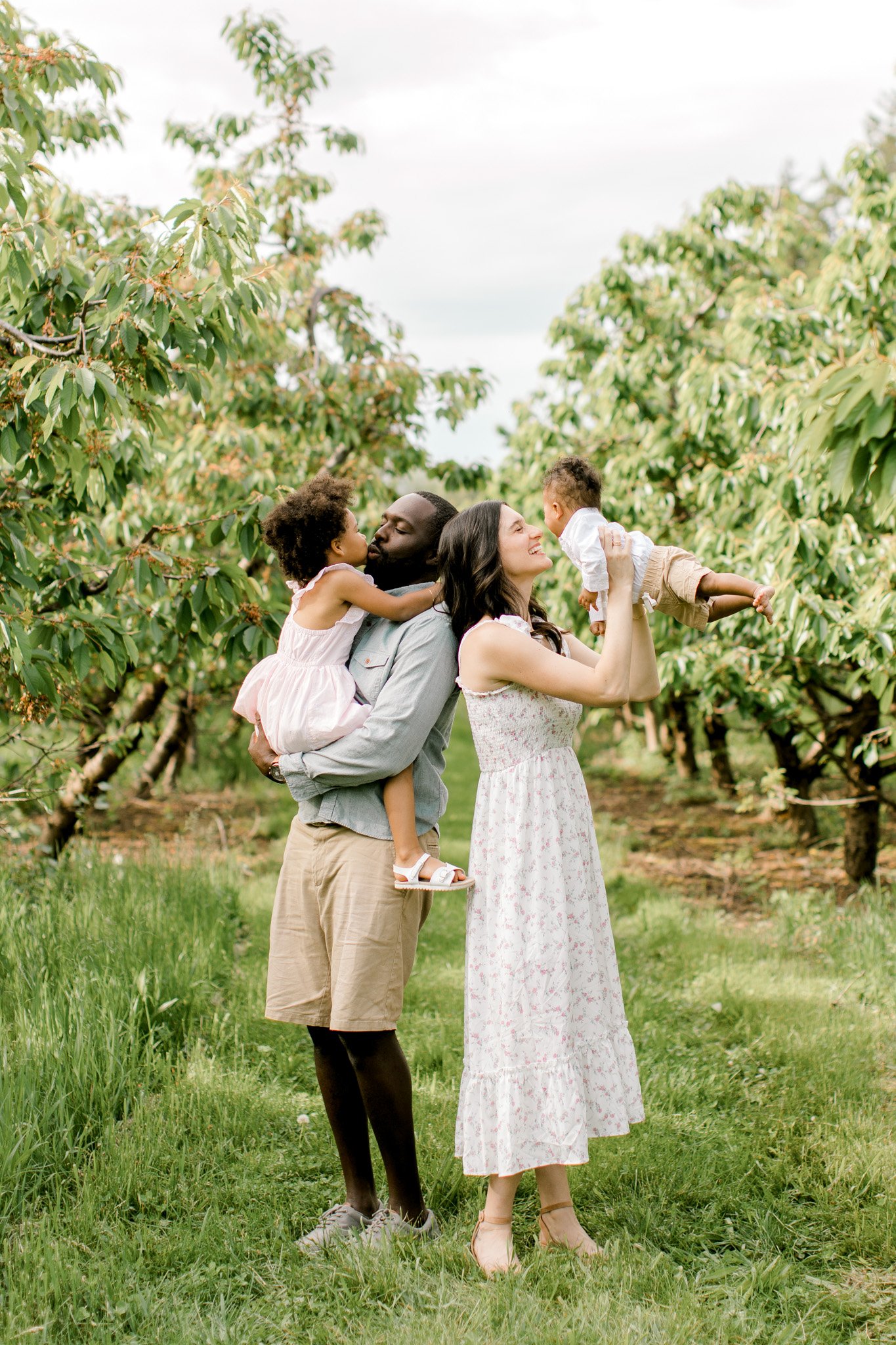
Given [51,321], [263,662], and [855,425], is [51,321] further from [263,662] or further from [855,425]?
[855,425]

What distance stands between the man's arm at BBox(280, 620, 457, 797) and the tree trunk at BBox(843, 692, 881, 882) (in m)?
4.80

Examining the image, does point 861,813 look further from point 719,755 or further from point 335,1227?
point 335,1227

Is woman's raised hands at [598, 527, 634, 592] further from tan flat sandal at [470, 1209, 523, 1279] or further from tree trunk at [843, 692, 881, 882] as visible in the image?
tree trunk at [843, 692, 881, 882]

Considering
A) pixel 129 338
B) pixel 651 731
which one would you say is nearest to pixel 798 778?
pixel 651 731

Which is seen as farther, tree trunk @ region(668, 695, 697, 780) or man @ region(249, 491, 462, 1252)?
tree trunk @ region(668, 695, 697, 780)

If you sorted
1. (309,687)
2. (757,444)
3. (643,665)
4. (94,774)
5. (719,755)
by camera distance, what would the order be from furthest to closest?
(719,755)
(94,774)
(757,444)
(643,665)
(309,687)

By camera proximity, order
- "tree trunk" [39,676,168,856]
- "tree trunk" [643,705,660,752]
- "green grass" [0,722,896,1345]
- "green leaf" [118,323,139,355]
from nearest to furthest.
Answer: "green grass" [0,722,896,1345] → "green leaf" [118,323,139,355] → "tree trunk" [39,676,168,856] → "tree trunk" [643,705,660,752]

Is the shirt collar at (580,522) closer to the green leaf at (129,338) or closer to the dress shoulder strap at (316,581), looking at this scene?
the dress shoulder strap at (316,581)

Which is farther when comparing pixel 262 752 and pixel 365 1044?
pixel 262 752

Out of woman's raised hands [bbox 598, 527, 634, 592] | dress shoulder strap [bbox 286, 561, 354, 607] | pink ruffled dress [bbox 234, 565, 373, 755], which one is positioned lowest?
pink ruffled dress [bbox 234, 565, 373, 755]

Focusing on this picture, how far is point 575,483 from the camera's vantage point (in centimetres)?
258

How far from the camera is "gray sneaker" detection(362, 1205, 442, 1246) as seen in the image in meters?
2.62

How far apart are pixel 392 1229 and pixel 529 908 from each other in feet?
2.93

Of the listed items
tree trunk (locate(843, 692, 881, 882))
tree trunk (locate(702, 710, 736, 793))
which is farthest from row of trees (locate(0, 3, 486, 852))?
tree trunk (locate(702, 710, 736, 793))
